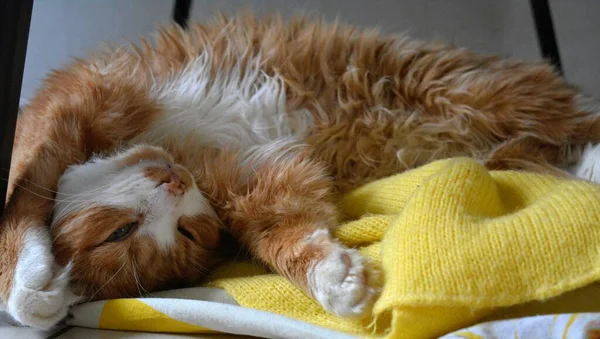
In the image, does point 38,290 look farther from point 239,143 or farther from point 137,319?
point 239,143

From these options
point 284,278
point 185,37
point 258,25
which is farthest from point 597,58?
point 284,278

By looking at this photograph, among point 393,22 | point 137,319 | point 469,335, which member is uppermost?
point 393,22

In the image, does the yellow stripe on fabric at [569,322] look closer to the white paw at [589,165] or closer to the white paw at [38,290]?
the white paw at [589,165]

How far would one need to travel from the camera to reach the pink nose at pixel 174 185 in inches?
42.8

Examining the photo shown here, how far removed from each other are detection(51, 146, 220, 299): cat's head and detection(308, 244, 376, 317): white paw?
31 centimetres

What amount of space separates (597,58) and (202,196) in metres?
1.47

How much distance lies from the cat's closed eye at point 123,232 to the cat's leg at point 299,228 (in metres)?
0.21

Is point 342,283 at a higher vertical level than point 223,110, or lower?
lower

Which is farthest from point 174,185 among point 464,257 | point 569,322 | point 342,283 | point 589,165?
point 589,165

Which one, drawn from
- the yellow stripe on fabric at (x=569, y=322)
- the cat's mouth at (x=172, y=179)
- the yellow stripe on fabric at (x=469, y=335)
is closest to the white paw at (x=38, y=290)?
the cat's mouth at (x=172, y=179)

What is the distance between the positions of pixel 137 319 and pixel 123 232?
202 mm

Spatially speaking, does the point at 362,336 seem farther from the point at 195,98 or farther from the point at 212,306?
the point at 195,98

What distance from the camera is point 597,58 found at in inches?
75.5

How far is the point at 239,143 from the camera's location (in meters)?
1.34
